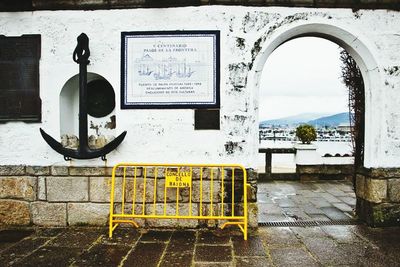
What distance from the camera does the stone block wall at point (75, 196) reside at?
4816 millimetres

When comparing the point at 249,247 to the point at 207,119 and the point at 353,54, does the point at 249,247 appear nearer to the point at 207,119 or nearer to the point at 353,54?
the point at 207,119

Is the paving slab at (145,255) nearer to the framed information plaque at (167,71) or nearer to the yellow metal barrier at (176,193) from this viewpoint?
the yellow metal barrier at (176,193)

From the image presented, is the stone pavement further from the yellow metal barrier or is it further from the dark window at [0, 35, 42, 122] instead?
the dark window at [0, 35, 42, 122]

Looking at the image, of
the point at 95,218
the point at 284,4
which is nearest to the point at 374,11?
the point at 284,4

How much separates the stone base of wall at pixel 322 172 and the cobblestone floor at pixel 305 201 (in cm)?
27

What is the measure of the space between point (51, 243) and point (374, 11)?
5729 millimetres

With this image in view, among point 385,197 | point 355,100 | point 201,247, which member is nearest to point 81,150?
point 201,247

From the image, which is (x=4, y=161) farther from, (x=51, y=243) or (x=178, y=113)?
(x=178, y=113)

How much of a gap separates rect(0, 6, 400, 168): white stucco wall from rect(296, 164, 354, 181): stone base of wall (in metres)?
3.91

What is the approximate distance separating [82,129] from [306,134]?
6.50m

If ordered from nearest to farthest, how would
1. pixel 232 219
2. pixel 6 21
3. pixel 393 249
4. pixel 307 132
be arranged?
pixel 393 249 → pixel 232 219 → pixel 6 21 → pixel 307 132

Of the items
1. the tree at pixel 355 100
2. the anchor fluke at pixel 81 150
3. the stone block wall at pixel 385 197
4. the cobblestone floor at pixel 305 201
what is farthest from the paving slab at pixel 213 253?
the tree at pixel 355 100

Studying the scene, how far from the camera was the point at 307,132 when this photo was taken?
30.1ft

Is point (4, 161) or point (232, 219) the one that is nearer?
point (232, 219)
